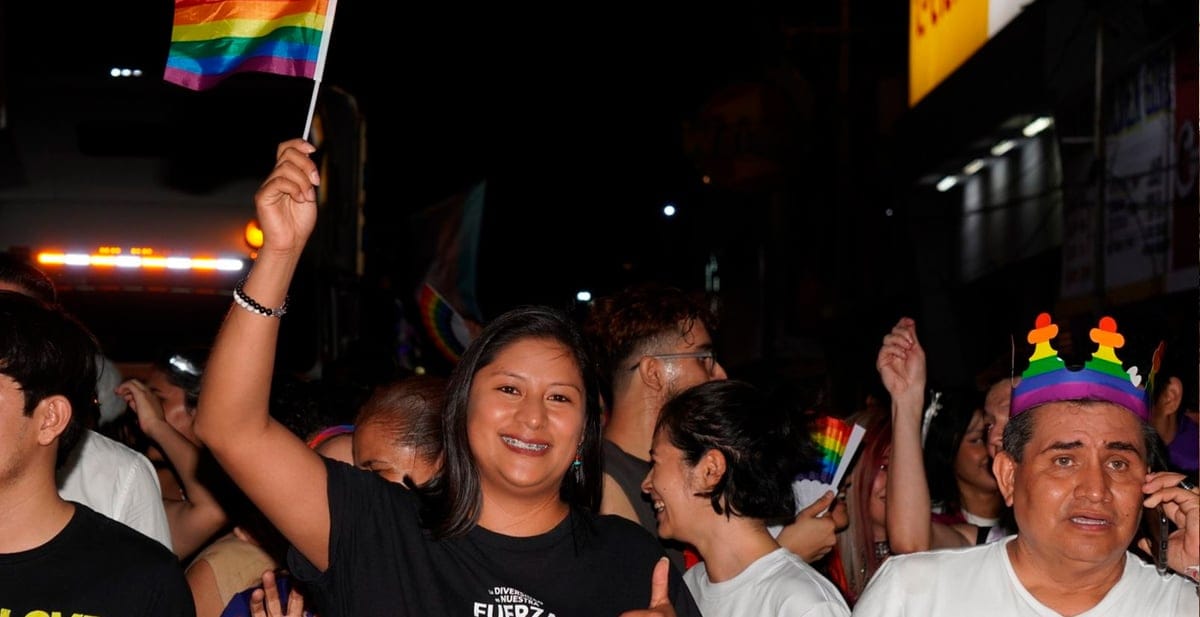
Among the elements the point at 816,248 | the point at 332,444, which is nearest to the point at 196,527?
the point at 332,444

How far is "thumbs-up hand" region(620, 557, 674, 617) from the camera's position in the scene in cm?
359

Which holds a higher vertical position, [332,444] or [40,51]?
[40,51]

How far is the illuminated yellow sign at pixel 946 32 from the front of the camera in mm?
18844

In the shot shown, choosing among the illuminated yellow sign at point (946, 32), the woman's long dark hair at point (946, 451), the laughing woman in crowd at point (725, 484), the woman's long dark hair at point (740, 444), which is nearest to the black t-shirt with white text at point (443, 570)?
the laughing woman in crowd at point (725, 484)

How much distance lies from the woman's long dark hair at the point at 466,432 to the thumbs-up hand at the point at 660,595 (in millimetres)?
431

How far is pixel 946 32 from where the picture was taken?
67.3ft

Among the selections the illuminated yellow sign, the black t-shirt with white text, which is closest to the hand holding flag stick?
the black t-shirt with white text

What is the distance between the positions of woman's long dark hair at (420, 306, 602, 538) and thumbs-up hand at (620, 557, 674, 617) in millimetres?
431

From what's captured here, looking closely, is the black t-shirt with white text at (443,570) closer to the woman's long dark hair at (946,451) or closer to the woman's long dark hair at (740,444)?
the woman's long dark hair at (740,444)

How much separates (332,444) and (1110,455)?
2.64 metres

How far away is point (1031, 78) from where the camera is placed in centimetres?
1738

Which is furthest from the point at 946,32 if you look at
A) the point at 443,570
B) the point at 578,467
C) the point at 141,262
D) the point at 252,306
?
the point at 252,306

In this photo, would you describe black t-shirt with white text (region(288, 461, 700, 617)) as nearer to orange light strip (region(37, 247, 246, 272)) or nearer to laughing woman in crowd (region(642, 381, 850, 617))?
laughing woman in crowd (region(642, 381, 850, 617))

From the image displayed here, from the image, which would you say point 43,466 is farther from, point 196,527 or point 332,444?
point 196,527
